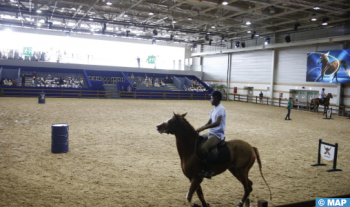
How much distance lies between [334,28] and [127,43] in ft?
81.6

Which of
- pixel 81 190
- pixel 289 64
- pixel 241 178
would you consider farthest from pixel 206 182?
pixel 289 64

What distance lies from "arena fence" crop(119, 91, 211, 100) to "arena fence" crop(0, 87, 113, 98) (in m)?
2.18

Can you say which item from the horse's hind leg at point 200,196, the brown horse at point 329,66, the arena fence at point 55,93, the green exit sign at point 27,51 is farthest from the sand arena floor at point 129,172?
the green exit sign at point 27,51

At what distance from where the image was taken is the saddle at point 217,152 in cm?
425

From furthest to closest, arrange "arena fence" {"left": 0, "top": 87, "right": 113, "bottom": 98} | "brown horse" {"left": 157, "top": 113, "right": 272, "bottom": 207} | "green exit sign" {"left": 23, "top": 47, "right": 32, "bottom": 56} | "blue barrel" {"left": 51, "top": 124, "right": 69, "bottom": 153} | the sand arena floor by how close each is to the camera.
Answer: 1. "green exit sign" {"left": 23, "top": 47, "right": 32, "bottom": 56}
2. "arena fence" {"left": 0, "top": 87, "right": 113, "bottom": 98}
3. "blue barrel" {"left": 51, "top": 124, "right": 69, "bottom": 153}
4. the sand arena floor
5. "brown horse" {"left": 157, "top": 113, "right": 272, "bottom": 207}

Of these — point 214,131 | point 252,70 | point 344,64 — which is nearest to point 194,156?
point 214,131

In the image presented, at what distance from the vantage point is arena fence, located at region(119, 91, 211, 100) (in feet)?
99.9

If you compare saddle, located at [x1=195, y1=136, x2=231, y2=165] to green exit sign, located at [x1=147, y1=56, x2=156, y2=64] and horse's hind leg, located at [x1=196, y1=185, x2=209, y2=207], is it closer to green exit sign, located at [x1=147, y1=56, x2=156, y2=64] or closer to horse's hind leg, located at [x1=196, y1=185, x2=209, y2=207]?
horse's hind leg, located at [x1=196, y1=185, x2=209, y2=207]

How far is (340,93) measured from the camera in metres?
22.1

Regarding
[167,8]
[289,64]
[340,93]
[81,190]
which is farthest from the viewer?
[289,64]

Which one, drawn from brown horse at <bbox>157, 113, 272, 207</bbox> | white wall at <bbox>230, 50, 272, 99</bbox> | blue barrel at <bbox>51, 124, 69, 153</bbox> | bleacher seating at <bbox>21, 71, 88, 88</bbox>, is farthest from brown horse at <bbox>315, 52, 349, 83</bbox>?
bleacher seating at <bbox>21, 71, 88, 88</bbox>

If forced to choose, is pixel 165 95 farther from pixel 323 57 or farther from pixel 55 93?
pixel 323 57

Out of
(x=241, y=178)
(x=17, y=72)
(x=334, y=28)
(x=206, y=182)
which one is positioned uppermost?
(x=334, y=28)

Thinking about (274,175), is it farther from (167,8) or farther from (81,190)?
(167,8)
